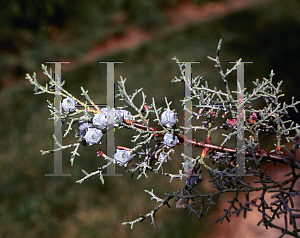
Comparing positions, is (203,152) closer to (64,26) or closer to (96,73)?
(96,73)

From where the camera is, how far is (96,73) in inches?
38.4

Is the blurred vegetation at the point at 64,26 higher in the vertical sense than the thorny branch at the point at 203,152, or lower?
higher

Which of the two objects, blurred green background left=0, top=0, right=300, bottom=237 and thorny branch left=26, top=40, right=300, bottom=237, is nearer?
thorny branch left=26, top=40, right=300, bottom=237

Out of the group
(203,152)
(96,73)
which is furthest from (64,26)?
(203,152)

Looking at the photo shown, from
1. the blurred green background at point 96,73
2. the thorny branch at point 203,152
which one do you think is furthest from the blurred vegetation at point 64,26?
the thorny branch at point 203,152

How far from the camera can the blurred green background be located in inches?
35.4

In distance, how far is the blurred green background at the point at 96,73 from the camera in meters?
0.90

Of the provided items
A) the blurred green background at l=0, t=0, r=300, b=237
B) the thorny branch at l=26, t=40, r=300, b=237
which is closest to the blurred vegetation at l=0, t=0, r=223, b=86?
the blurred green background at l=0, t=0, r=300, b=237

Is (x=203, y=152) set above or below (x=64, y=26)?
below

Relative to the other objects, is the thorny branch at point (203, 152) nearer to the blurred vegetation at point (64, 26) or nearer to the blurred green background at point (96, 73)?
the blurred green background at point (96, 73)

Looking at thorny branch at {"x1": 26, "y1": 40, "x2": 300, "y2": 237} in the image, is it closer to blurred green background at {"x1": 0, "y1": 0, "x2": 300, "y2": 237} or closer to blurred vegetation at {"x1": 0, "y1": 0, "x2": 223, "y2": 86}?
blurred green background at {"x1": 0, "y1": 0, "x2": 300, "y2": 237}

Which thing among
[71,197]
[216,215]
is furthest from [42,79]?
[216,215]

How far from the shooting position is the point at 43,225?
3.00 ft

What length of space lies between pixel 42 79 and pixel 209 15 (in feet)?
2.43
